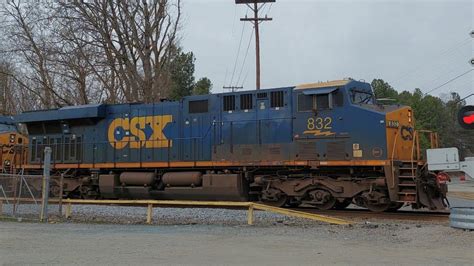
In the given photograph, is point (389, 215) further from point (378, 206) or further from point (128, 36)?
point (128, 36)

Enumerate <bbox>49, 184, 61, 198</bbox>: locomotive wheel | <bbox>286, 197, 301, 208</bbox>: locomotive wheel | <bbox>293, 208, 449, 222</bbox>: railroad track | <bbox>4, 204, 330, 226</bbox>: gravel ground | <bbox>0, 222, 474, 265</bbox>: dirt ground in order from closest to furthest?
<bbox>0, 222, 474, 265</bbox>: dirt ground → <bbox>4, 204, 330, 226</bbox>: gravel ground → <bbox>293, 208, 449, 222</bbox>: railroad track → <bbox>286, 197, 301, 208</bbox>: locomotive wheel → <bbox>49, 184, 61, 198</bbox>: locomotive wheel

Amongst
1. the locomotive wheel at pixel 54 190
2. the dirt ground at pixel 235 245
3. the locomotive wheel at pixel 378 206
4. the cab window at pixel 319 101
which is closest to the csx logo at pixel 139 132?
the locomotive wheel at pixel 54 190

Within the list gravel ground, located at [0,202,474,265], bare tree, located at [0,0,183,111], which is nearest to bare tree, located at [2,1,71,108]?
bare tree, located at [0,0,183,111]

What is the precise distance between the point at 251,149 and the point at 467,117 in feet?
31.2

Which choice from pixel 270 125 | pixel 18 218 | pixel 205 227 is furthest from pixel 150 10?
pixel 205 227

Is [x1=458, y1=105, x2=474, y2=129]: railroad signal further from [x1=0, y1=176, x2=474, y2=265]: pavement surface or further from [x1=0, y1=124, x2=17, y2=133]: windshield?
[x1=0, y1=124, x2=17, y2=133]: windshield

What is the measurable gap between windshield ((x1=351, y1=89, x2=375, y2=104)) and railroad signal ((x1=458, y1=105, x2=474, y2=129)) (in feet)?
25.7

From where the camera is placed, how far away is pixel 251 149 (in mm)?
15477

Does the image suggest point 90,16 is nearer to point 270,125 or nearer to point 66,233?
point 270,125

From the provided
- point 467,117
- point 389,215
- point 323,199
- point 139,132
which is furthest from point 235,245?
point 139,132

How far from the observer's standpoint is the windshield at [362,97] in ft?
47.0

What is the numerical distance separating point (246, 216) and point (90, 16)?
17.2m

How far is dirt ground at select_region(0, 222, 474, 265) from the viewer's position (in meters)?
7.18

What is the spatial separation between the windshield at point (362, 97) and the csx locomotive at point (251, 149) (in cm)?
4
